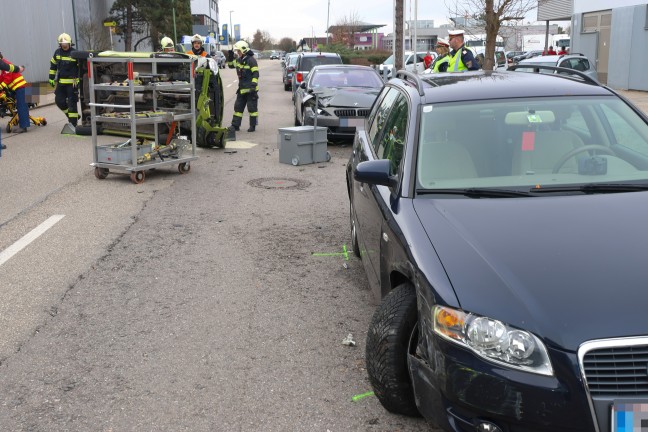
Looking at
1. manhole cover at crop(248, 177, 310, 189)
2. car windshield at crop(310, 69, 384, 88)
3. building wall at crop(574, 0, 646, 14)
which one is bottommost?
manhole cover at crop(248, 177, 310, 189)

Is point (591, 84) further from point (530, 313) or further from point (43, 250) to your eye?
point (43, 250)

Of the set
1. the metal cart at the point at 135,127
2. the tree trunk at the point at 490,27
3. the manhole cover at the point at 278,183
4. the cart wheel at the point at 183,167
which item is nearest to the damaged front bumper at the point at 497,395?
the manhole cover at the point at 278,183

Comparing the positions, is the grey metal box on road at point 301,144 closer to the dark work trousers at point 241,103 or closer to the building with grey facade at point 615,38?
the dark work trousers at point 241,103

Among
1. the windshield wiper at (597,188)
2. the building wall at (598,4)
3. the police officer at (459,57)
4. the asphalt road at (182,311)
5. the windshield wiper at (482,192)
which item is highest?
the building wall at (598,4)

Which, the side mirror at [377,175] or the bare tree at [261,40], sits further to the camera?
the bare tree at [261,40]

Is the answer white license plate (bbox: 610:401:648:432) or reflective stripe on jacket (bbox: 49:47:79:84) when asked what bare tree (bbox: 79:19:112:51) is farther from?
white license plate (bbox: 610:401:648:432)

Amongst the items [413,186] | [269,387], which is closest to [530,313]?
[413,186]

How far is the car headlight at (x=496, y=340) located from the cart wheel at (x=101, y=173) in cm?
849

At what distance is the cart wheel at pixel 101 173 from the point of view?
10.5m

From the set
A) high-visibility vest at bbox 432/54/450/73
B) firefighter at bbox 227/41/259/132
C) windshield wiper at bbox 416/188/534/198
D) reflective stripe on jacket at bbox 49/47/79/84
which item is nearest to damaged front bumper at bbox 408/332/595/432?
windshield wiper at bbox 416/188/534/198

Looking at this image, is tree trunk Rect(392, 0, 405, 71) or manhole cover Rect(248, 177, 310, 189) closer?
manhole cover Rect(248, 177, 310, 189)

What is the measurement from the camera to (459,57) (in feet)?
38.6

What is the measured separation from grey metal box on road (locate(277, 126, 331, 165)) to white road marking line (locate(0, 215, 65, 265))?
462 cm

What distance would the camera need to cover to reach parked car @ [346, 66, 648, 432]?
2.72m
